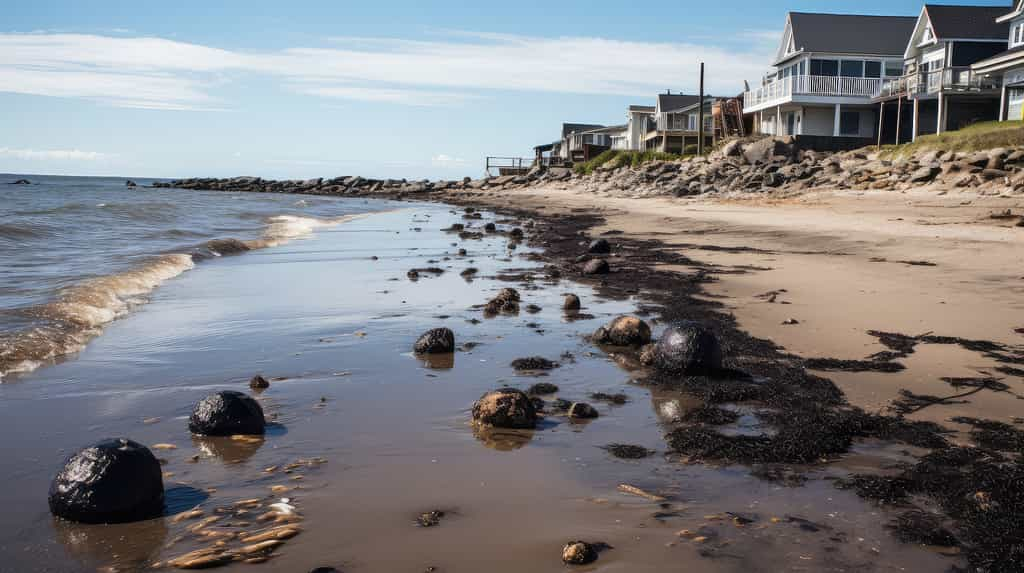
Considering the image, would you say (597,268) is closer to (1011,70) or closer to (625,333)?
(625,333)

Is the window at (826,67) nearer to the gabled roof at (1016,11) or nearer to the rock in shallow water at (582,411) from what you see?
the gabled roof at (1016,11)

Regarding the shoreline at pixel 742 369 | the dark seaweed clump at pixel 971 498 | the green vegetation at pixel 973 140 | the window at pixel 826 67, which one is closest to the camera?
the dark seaweed clump at pixel 971 498

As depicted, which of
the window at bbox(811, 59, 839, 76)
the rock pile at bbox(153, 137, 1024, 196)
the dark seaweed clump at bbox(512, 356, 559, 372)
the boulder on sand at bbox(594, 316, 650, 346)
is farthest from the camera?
the window at bbox(811, 59, 839, 76)

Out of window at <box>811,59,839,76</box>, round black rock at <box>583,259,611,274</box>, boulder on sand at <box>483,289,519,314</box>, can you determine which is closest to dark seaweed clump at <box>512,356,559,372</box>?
boulder on sand at <box>483,289,519,314</box>

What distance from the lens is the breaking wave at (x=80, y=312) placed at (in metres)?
7.38

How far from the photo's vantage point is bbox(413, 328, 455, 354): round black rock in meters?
Result: 7.11

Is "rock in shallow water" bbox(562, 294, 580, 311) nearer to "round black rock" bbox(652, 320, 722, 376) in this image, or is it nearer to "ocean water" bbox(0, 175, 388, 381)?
"round black rock" bbox(652, 320, 722, 376)

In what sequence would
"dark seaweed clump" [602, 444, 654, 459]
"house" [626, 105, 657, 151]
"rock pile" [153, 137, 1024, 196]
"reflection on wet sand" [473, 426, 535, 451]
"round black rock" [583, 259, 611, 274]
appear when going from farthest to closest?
"house" [626, 105, 657, 151], "rock pile" [153, 137, 1024, 196], "round black rock" [583, 259, 611, 274], "reflection on wet sand" [473, 426, 535, 451], "dark seaweed clump" [602, 444, 654, 459]

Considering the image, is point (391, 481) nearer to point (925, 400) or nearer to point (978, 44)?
point (925, 400)

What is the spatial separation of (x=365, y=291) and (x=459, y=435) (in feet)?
21.4

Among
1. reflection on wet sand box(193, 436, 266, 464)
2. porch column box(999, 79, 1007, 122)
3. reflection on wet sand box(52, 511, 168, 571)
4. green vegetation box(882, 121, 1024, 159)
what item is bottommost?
reflection on wet sand box(52, 511, 168, 571)

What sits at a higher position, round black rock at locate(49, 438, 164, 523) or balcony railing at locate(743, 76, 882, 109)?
balcony railing at locate(743, 76, 882, 109)

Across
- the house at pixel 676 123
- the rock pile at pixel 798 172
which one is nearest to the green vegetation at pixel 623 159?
the rock pile at pixel 798 172

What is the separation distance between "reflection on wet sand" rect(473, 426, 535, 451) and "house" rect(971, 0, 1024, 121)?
121 feet
